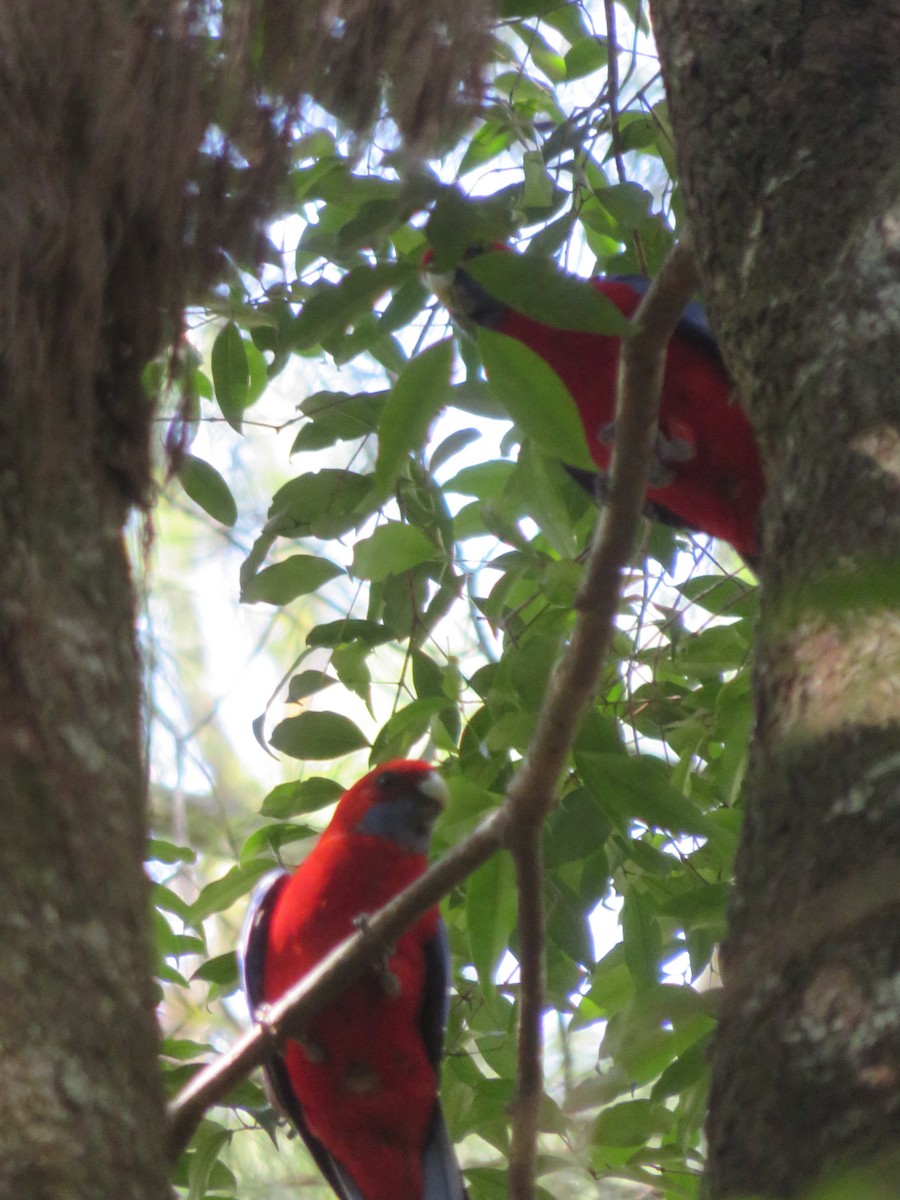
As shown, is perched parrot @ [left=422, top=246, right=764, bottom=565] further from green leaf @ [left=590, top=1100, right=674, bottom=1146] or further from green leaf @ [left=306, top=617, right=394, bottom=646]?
green leaf @ [left=590, top=1100, right=674, bottom=1146]

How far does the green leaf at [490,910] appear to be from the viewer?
1.86m

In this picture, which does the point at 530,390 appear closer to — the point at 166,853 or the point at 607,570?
the point at 607,570

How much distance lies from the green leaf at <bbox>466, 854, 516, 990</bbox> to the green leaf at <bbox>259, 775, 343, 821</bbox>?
439 mm

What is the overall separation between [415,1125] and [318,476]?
4.10ft

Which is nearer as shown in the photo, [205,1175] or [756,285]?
[756,285]

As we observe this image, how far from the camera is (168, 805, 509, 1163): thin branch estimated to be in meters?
1.42

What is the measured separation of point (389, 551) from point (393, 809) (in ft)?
2.70

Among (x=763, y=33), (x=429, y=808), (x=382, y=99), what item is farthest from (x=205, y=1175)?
(x=763, y=33)

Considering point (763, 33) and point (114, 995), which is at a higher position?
point (763, 33)

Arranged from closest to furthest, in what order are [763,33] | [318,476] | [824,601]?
[824,601], [763,33], [318,476]

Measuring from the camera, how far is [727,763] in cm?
212

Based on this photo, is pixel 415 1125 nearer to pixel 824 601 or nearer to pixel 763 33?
pixel 763 33

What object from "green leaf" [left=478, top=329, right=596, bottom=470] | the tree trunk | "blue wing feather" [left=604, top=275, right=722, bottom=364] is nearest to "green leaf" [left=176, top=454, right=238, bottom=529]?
"blue wing feather" [left=604, top=275, right=722, bottom=364]

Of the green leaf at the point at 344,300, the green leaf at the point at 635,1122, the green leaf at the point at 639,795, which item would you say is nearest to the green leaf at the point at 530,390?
the green leaf at the point at 344,300
